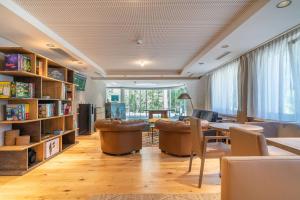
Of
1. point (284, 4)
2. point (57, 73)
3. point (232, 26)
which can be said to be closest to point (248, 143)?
point (284, 4)

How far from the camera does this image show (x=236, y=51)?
449 cm

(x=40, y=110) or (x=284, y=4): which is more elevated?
(x=284, y=4)

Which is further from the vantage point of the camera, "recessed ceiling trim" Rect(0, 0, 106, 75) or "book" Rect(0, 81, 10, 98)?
"book" Rect(0, 81, 10, 98)

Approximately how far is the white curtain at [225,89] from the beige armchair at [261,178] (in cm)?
464

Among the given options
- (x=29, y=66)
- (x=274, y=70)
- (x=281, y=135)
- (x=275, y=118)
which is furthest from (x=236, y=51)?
(x=29, y=66)

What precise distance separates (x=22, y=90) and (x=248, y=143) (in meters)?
3.27

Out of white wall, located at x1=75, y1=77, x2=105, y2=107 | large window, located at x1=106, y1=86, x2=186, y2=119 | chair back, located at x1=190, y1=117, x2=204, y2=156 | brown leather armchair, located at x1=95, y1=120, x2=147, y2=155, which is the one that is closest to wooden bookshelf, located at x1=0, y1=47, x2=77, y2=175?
brown leather armchair, located at x1=95, y1=120, x2=147, y2=155

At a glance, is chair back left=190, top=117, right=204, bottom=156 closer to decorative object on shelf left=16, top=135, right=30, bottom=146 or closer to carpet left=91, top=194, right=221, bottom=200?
carpet left=91, top=194, right=221, bottom=200

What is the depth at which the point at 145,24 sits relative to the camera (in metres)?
3.12

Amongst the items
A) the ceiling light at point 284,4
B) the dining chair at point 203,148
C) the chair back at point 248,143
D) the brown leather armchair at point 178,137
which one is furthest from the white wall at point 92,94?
Result: the ceiling light at point 284,4

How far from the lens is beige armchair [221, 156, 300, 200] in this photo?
1064mm

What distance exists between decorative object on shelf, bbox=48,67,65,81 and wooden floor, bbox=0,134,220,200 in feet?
5.49

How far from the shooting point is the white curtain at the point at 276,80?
322cm

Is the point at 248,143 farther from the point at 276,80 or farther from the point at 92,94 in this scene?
the point at 92,94
